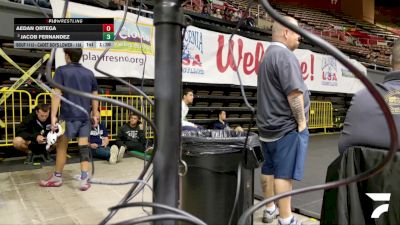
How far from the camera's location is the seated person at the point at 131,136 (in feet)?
17.2

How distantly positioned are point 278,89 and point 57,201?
215 centimetres

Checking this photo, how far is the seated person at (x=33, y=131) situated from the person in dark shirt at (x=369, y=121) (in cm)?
384

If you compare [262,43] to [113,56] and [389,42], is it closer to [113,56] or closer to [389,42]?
[113,56]

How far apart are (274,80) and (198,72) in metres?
4.08

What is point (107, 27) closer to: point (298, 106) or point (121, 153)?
point (298, 106)

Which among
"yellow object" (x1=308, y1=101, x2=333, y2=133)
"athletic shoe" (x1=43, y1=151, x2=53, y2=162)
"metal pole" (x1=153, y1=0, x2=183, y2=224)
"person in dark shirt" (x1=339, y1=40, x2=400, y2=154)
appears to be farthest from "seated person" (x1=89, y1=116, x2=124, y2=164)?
"yellow object" (x1=308, y1=101, x2=333, y2=133)

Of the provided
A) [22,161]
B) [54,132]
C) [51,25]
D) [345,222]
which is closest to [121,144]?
[22,161]

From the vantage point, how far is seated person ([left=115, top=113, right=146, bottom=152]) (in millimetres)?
5250

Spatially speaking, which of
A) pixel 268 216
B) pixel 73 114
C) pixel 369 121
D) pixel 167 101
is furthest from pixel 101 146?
pixel 167 101

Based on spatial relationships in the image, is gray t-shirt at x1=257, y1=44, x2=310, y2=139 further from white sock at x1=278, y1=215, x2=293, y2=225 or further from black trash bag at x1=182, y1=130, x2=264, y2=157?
white sock at x1=278, y1=215, x2=293, y2=225

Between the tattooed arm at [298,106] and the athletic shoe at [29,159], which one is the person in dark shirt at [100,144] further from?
the tattooed arm at [298,106]

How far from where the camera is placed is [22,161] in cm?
443

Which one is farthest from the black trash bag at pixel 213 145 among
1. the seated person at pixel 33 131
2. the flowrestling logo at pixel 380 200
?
the seated person at pixel 33 131

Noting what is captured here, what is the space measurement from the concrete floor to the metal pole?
1.84 meters
